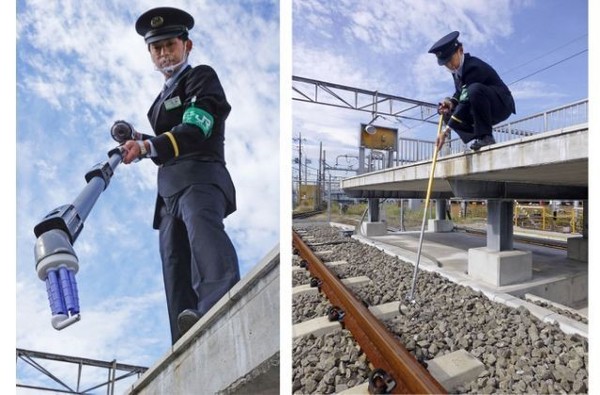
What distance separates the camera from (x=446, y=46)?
321cm

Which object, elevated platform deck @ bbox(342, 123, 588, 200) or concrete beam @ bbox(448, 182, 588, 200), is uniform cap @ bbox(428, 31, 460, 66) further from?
concrete beam @ bbox(448, 182, 588, 200)

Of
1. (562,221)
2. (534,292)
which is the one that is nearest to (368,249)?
(534,292)

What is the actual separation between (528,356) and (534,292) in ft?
5.38

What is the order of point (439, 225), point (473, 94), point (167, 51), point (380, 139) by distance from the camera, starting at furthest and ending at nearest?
point (380, 139) < point (439, 225) < point (473, 94) < point (167, 51)

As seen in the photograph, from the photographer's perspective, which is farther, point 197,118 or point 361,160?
point 361,160

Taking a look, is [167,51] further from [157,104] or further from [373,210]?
[373,210]

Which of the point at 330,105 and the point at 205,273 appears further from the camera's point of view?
the point at 330,105

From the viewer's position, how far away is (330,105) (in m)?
6.49

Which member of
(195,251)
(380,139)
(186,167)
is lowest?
(195,251)

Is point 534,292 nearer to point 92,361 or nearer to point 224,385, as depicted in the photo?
point 224,385

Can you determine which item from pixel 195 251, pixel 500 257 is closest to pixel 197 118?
pixel 195 251

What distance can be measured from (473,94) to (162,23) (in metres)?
3.01

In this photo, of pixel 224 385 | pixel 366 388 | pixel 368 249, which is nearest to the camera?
pixel 366 388

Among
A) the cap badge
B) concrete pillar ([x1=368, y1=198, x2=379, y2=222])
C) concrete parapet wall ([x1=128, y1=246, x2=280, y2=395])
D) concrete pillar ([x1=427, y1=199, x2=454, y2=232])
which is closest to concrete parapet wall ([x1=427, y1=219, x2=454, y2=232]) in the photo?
concrete pillar ([x1=427, y1=199, x2=454, y2=232])
